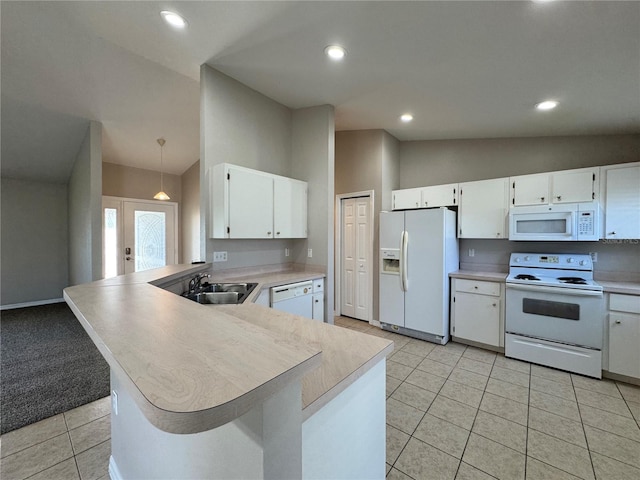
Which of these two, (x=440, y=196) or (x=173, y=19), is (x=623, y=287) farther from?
(x=173, y=19)

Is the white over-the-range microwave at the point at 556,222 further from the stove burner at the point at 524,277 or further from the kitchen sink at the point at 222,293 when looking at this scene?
the kitchen sink at the point at 222,293

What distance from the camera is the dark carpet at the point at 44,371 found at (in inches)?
85.3

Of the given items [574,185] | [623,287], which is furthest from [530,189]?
[623,287]

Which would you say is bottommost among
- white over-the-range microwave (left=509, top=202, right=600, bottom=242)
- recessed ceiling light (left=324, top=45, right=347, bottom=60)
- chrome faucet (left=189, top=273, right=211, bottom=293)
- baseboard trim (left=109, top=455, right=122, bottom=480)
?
baseboard trim (left=109, top=455, right=122, bottom=480)

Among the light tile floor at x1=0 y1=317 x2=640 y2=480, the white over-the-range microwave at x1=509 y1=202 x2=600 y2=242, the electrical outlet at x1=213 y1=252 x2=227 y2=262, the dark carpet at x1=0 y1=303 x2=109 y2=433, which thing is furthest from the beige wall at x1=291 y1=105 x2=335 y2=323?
the dark carpet at x1=0 y1=303 x2=109 y2=433

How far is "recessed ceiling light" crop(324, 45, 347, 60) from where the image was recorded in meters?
2.19

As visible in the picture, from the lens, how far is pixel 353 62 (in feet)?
7.75

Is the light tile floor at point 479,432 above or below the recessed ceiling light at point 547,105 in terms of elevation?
below

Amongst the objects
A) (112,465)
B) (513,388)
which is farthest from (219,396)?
(513,388)

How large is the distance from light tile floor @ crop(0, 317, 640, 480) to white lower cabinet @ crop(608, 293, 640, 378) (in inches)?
7.0

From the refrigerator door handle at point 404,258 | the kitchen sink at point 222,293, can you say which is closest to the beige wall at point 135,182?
the kitchen sink at point 222,293

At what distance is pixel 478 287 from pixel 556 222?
1.07 m

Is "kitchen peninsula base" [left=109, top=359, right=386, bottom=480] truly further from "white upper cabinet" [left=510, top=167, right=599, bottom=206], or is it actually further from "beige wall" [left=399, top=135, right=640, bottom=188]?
"beige wall" [left=399, top=135, right=640, bottom=188]

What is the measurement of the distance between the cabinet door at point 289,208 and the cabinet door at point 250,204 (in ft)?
0.30
